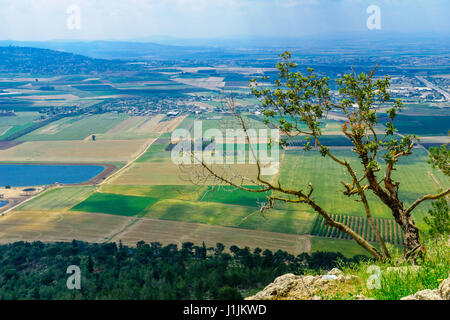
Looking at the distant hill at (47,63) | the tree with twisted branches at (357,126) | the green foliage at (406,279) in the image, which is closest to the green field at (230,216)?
the tree with twisted branches at (357,126)

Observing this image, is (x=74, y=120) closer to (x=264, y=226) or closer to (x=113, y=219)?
(x=113, y=219)

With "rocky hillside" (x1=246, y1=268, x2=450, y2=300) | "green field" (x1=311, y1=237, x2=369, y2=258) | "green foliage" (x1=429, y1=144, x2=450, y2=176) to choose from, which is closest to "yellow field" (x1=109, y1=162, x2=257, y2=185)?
"green field" (x1=311, y1=237, x2=369, y2=258)

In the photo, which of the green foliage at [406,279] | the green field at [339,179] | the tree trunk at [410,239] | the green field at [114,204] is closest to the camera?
the green foliage at [406,279]

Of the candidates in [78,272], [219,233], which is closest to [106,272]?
[78,272]

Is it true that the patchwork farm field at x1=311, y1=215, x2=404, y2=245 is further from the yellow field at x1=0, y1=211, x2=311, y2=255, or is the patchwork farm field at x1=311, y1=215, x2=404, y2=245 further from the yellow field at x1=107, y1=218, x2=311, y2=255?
the yellow field at x1=107, y1=218, x2=311, y2=255

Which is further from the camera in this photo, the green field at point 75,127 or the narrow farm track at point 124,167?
the green field at point 75,127

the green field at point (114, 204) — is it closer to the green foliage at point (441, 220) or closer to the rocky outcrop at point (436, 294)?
the green foliage at point (441, 220)

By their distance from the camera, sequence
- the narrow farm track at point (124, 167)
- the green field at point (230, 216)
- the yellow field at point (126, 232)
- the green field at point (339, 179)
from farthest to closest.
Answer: the narrow farm track at point (124, 167) → the green field at point (339, 179) → the green field at point (230, 216) → the yellow field at point (126, 232)
